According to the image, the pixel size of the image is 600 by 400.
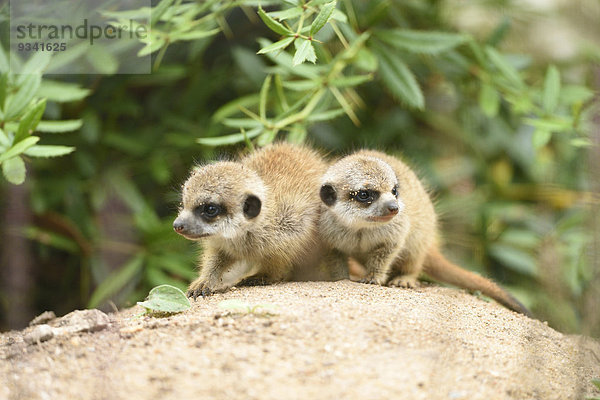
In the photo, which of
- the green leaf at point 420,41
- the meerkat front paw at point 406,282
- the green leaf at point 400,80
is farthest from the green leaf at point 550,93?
the meerkat front paw at point 406,282

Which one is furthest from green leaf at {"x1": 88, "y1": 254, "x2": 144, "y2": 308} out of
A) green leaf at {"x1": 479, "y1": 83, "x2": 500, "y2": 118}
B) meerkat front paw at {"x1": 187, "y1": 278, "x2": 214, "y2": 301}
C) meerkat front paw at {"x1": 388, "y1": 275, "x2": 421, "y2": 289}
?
green leaf at {"x1": 479, "y1": 83, "x2": 500, "y2": 118}

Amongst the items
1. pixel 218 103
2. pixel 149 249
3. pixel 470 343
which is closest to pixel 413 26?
pixel 218 103

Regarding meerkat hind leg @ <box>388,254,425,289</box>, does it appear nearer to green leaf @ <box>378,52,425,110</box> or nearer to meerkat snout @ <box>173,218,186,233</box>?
green leaf @ <box>378,52,425,110</box>

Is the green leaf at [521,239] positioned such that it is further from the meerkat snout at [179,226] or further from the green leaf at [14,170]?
the green leaf at [14,170]

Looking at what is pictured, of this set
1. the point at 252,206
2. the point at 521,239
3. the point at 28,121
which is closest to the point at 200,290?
the point at 252,206

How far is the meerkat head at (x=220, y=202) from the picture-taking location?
2.91 m

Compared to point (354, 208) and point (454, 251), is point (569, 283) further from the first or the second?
point (354, 208)

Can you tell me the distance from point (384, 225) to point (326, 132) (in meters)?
1.58

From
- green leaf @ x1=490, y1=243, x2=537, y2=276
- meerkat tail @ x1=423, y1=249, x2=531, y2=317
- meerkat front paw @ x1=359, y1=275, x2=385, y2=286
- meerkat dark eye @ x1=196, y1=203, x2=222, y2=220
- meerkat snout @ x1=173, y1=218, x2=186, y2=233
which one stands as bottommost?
green leaf @ x1=490, y1=243, x2=537, y2=276

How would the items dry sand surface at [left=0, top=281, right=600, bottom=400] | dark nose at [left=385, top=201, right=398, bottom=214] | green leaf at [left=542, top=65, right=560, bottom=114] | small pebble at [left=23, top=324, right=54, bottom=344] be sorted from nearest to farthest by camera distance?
dry sand surface at [left=0, top=281, right=600, bottom=400], small pebble at [left=23, top=324, right=54, bottom=344], dark nose at [left=385, top=201, right=398, bottom=214], green leaf at [left=542, top=65, right=560, bottom=114]

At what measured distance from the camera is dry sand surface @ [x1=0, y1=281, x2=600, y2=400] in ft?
5.89

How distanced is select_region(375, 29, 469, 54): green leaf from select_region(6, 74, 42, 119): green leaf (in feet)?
6.23

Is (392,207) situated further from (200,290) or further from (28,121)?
(28,121)

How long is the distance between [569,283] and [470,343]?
2206 millimetres
